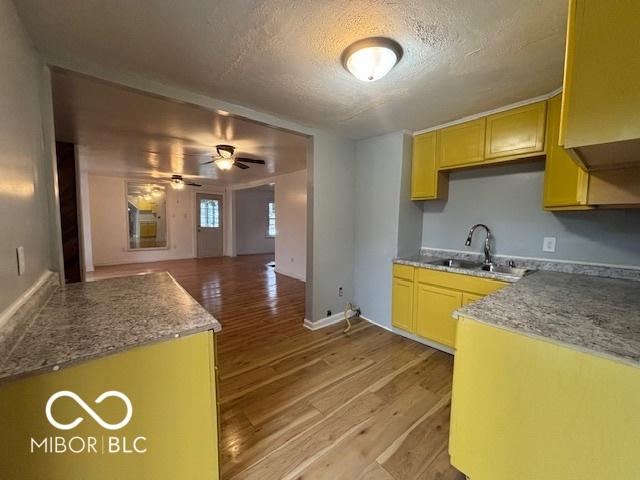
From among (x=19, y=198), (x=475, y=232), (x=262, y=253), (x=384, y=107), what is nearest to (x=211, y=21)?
(x=19, y=198)

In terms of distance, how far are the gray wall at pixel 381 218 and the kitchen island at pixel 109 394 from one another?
2282 mm

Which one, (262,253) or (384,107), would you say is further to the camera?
(262,253)

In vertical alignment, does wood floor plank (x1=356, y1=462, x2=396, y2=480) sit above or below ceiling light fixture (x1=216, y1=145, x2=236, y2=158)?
below

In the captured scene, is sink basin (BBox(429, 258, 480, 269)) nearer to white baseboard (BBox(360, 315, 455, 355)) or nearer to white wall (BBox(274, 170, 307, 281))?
white baseboard (BBox(360, 315, 455, 355))

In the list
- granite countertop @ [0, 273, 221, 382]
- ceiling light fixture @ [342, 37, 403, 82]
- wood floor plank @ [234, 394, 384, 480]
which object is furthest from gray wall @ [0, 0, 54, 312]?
ceiling light fixture @ [342, 37, 403, 82]

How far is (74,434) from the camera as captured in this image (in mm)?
830

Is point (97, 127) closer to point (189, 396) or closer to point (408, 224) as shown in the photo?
point (189, 396)

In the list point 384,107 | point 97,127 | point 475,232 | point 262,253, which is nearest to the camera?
point 384,107

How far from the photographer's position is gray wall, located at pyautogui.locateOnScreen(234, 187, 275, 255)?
28.4ft

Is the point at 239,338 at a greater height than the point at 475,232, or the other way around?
the point at 475,232

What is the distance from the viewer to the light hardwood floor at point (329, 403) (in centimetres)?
139

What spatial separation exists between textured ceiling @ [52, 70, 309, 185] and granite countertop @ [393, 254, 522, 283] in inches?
75.3

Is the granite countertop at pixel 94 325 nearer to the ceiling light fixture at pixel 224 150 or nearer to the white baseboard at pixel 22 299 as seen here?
the white baseboard at pixel 22 299

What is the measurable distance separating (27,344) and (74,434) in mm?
332
